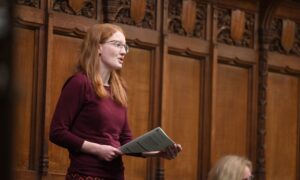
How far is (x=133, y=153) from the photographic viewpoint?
3178 mm

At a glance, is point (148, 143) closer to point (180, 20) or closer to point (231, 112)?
point (180, 20)

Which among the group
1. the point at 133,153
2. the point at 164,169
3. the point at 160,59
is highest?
the point at 160,59

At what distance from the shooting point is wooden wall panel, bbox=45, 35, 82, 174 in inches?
200

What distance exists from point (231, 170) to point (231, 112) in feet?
6.51

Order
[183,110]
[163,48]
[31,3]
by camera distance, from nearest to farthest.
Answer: [31,3]
[163,48]
[183,110]

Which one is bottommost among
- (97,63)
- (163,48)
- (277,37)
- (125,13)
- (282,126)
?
(282,126)

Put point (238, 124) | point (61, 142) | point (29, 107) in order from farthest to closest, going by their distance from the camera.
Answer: point (238, 124) → point (29, 107) → point (61, 142)

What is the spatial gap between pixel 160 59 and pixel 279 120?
1600 millimetres

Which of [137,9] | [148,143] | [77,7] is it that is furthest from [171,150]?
[137,9]

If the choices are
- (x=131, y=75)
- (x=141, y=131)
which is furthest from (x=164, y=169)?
(x=131, y=75)

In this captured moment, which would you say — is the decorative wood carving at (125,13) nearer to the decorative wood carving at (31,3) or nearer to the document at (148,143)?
the decorative wood carving at (31,3)

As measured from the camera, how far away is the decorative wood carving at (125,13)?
5555 mm

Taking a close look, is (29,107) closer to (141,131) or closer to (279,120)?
(141,131)

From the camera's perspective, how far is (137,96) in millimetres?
5789
